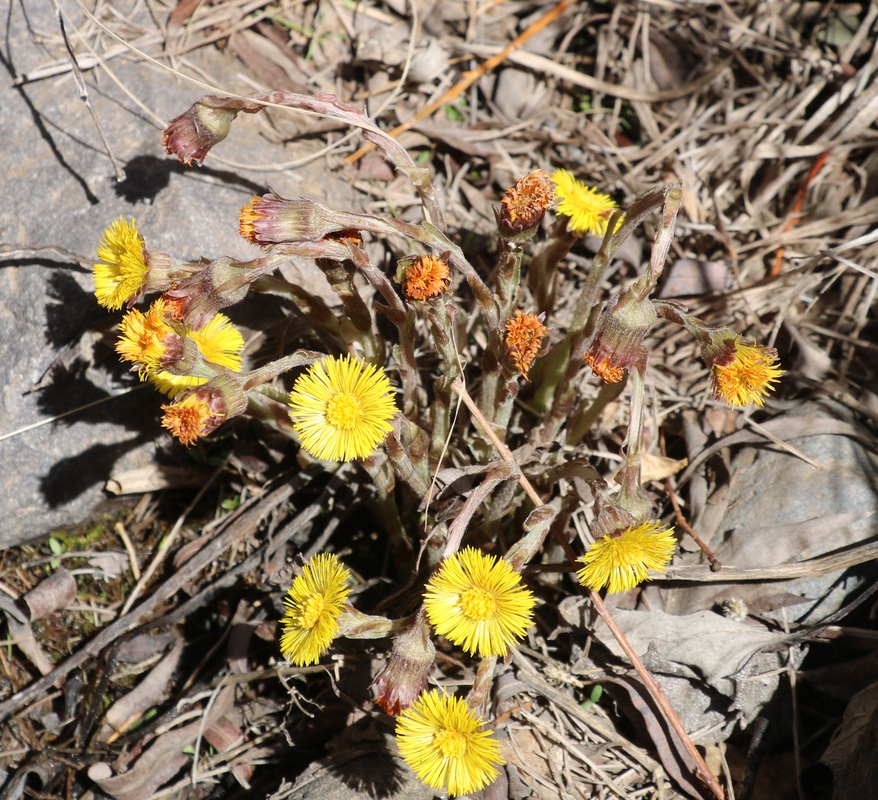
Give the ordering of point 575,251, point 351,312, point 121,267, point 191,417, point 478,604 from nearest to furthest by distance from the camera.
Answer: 1. point 478,604
2. point 191,417
3. point 121,267
4. point 351,312
5. point 575,251

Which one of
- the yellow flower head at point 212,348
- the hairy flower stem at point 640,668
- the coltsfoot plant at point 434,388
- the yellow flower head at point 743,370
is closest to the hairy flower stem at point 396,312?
the coltsfoot plant at point 434,388

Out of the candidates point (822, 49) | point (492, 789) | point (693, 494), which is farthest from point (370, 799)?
point (822, 49)

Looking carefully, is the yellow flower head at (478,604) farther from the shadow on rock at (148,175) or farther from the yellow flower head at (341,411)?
the shadow on rock at (148,175)

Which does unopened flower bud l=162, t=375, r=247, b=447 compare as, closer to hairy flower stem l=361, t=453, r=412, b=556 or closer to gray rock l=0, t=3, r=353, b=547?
hairy flower stem l=361, t=453, r=412, b=556

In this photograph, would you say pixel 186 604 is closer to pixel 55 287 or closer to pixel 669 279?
pixel 55 287

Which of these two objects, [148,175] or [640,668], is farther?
[148,175]

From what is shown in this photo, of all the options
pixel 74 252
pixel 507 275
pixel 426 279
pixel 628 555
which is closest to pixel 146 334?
pixel 426 279

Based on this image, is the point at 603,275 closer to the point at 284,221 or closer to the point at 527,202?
the point at 527,202
